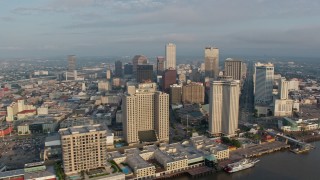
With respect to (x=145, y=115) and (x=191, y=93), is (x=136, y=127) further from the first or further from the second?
(x=191, y=93)

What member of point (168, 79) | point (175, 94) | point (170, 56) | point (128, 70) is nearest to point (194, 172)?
point (175, 94)

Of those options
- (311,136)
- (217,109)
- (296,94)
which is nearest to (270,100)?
(296,94)

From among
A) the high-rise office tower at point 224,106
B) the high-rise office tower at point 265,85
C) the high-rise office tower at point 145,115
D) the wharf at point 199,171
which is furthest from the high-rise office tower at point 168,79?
the wharf at point 199,171

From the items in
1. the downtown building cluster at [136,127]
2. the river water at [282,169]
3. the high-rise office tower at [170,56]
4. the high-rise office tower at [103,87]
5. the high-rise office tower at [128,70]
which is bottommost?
the river water at [282,169]

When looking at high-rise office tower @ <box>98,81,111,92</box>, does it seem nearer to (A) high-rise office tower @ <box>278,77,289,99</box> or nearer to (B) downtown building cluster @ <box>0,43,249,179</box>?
(B) downtown building cluster @ <box>0,43,249,179</box>

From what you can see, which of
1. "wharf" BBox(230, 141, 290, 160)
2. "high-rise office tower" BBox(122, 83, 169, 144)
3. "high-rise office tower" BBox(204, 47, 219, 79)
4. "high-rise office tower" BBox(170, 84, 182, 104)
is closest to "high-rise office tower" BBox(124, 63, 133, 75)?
"high-rise office tower" BBox(204, 47, 219, 79)

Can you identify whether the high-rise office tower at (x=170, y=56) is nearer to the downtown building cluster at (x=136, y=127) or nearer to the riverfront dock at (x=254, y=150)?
the downtown building cluster at (x=136, y=127)
